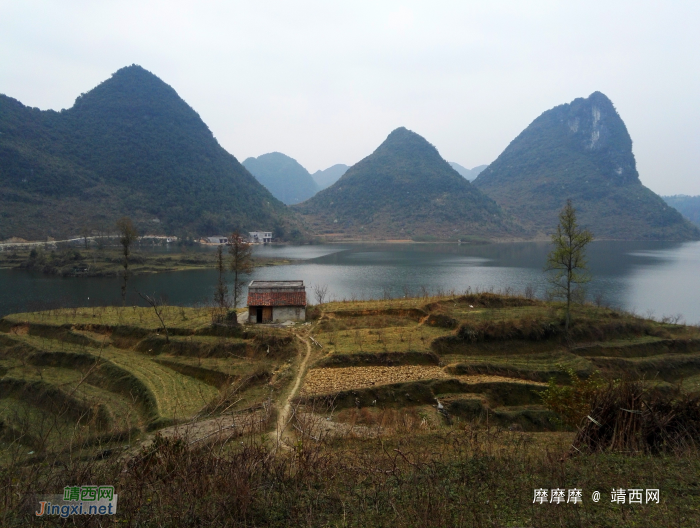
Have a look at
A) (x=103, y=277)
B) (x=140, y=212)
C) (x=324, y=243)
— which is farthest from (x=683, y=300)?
(x=140, y=212)

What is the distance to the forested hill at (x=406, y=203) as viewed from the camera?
129 m

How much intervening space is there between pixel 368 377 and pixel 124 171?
12733 centimetres

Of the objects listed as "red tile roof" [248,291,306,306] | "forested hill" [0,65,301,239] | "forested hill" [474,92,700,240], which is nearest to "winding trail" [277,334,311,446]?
"red tile roof" [248,291,306,306]

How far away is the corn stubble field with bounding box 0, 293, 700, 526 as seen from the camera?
5.14 m

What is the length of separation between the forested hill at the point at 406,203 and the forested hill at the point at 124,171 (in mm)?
23797

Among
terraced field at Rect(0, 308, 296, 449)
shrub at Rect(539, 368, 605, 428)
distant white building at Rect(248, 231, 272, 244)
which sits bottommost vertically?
terraced field at Rect(0, 308, 296, 449)

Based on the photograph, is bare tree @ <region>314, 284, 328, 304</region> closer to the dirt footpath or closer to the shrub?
the dirt footpath

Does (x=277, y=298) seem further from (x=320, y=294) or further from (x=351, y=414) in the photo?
(x=320, y=294)

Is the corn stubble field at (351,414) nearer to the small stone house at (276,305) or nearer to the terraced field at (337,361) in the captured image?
the terraced field at (337,361)

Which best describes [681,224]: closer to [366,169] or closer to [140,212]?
[366,169]

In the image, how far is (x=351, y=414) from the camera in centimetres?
1359

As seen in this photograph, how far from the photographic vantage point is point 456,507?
5199 millimetres

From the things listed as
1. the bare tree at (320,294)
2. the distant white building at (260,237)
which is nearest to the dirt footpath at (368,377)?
the bare tree at (320,294)

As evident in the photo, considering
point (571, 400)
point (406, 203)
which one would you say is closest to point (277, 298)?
point (571, 400)
